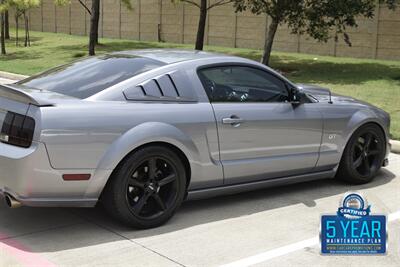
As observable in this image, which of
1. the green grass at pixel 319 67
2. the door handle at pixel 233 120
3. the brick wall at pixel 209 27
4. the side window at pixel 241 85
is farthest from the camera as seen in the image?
the brick wall at pixel 209 27

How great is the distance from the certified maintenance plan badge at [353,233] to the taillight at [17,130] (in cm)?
233

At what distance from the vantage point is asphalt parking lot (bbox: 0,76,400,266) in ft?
14.4

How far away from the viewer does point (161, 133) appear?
4906 millimetres

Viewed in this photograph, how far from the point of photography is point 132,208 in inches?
191

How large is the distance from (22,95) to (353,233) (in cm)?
280

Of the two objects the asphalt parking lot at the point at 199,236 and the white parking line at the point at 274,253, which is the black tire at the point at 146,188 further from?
the white parking line at the point at 274,253

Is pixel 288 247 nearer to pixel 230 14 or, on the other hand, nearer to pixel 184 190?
pixel 184 190

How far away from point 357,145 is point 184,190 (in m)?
2.39

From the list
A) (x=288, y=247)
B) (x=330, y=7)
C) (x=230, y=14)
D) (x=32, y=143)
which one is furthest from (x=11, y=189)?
(x=230, y=14)

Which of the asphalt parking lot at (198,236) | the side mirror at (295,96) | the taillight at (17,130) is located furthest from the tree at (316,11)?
the taillight at (17,130)

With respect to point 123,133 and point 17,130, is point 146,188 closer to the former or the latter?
point 123,133

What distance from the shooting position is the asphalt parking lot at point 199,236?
14.4ft

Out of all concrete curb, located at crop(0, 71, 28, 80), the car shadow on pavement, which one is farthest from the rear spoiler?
concrete curb, located at crop(0, 71, 28, 80)

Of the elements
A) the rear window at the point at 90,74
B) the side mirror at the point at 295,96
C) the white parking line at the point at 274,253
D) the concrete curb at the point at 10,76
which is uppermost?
the rear window at the point at 90,74
